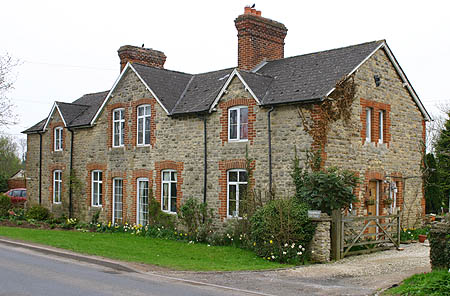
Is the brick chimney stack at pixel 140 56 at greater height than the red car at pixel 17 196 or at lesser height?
greater

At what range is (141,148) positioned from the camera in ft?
77.2

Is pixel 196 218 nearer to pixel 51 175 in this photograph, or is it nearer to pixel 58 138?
pixel 51 175

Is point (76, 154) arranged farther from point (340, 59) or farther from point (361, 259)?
point (361, 259)

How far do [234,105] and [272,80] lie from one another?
1.89m

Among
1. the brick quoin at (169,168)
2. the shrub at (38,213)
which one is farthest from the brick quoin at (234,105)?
the shrub at (38,213)

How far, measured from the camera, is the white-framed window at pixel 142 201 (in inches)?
920

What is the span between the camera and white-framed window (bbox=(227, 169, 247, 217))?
19.5 meters

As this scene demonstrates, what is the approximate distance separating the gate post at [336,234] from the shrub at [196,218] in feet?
18.4

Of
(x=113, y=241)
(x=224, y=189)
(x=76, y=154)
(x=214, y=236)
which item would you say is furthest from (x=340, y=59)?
(x=76, y=154)

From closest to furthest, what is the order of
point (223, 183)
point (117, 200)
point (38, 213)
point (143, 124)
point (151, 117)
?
point (223, 183)
point (151, 117)
point (143, 124)
point (117, 200)
point (38, 213)

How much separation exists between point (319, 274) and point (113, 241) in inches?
364

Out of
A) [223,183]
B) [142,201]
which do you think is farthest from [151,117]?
[223,183]

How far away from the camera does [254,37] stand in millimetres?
23469

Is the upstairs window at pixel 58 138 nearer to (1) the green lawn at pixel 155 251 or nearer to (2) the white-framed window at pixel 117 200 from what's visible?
(2) the white-framed window at pixel 117 200
